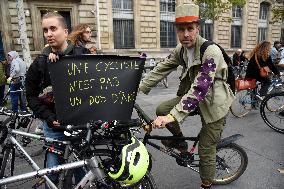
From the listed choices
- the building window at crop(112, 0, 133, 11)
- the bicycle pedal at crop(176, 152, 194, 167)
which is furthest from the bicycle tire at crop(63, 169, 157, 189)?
the building window at crop(112, 0, 133, 11)

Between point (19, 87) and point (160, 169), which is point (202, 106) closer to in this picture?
point (160, 169)

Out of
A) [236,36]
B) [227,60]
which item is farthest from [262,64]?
[236,36]

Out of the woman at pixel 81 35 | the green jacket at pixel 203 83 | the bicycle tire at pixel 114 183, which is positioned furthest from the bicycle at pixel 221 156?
the woman at pixel 81 35

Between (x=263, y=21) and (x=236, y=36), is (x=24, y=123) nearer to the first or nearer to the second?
(x=236, y=36)

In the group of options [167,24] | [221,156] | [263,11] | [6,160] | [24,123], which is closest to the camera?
[6,160]

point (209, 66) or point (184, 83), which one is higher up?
point (209, 66)

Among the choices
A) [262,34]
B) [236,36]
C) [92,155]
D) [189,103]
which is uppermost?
[262,34]

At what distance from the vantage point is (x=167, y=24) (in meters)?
20.7

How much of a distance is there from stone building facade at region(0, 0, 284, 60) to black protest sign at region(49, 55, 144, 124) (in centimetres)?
1565

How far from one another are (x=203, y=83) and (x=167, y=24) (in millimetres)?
18951

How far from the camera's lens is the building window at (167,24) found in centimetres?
2039

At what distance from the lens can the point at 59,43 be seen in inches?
95.7

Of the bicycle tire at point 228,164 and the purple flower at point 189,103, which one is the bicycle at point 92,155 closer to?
the purple flower at point 189,103

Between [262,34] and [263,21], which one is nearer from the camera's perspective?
[263,21]
